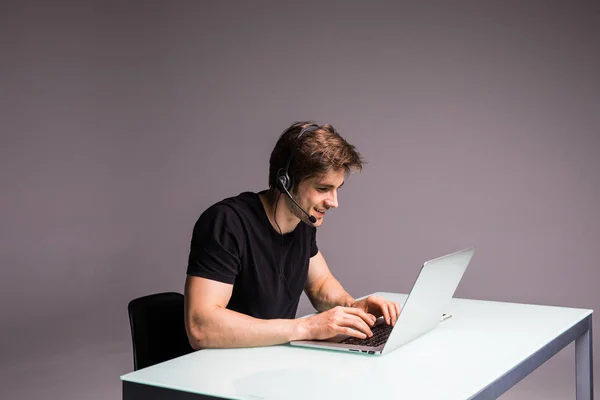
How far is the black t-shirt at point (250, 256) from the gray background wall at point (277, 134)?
245 centimetres

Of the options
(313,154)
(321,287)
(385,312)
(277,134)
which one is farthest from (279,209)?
(277,134)

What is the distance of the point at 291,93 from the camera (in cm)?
591

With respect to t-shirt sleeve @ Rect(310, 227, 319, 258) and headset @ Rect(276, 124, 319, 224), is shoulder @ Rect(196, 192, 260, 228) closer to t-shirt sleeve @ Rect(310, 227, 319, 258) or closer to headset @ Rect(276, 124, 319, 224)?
headset @ Rect(276, 124, 319, 224)

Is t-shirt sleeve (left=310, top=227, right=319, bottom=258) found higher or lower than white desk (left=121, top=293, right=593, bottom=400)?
higher

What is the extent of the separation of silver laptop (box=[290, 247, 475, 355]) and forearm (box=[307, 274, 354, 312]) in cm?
42

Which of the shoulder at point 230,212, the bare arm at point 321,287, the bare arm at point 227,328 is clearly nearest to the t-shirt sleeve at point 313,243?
the bare arm at point 321,287

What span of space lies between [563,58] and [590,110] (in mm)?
396

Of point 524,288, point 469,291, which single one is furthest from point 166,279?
point 524,288

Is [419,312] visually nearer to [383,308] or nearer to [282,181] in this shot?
[383,308]

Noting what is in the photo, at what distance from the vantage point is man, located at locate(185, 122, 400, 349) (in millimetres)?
2049

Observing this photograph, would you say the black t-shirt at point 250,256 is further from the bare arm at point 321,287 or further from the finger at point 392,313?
the finger at point 392,313

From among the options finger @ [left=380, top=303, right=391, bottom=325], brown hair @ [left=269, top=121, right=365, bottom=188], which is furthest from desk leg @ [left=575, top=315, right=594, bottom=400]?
brown hair @ [left=269, top=121, right=365, bottom=188]

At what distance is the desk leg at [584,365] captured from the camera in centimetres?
242

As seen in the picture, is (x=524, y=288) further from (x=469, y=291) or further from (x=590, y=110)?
(x=590, y=110)
